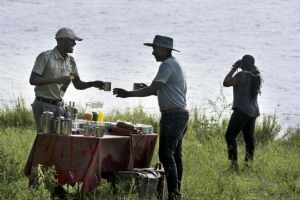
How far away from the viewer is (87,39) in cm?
3183

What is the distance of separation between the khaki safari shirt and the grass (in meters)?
0.72

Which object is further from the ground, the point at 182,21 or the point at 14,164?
the point at 182,21

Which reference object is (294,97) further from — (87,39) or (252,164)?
(252,164)

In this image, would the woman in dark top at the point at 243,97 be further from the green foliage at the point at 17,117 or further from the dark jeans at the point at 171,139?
the green foliage at the point at 17,117

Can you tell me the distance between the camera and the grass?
30.7ft

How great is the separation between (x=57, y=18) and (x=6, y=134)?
21187 millimetres

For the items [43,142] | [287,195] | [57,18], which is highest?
[57,18]

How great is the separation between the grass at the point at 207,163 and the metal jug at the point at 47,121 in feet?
1.77

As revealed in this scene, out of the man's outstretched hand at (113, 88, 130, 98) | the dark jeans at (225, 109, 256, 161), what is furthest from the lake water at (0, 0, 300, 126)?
the man's outstretched hand at (113, 88, 130, 98)

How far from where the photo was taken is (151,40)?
102ft

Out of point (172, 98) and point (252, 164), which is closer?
point (172, 98)

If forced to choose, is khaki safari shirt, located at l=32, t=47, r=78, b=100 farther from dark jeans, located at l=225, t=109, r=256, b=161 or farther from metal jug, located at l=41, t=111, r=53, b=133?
dark jeans, located at l=225, t=109, r=256, b=161

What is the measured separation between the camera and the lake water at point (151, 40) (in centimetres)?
2352

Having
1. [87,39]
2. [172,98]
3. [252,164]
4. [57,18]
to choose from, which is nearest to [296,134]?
[252,164]
